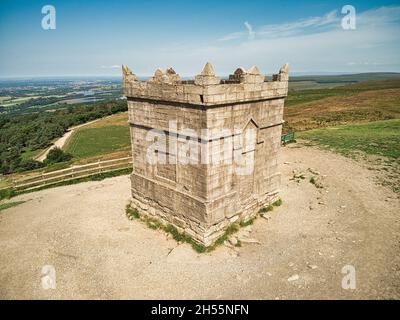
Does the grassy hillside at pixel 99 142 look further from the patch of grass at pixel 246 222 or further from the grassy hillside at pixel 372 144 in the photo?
the patch of grass at pixel 246 222

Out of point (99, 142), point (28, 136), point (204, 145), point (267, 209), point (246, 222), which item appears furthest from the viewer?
point (28, 136)

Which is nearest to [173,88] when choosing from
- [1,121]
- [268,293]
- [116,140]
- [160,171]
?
[160,171]

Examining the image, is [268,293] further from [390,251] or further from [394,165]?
[394,165]

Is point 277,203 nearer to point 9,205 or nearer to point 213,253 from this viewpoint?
point 213,253

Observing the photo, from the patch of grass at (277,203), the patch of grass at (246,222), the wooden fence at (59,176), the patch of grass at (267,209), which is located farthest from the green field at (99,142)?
the patch of grass at (246,222)

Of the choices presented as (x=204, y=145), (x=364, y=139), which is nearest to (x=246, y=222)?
(x=204, y=145)
